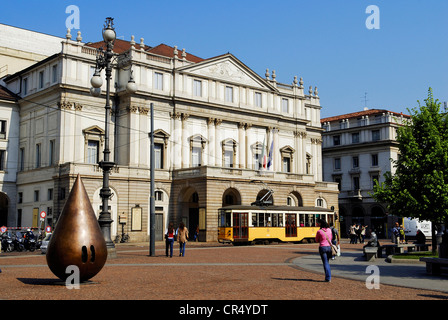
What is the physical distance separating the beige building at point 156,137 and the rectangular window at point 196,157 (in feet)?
0.36

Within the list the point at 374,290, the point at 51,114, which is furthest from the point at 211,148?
the point at 374,290

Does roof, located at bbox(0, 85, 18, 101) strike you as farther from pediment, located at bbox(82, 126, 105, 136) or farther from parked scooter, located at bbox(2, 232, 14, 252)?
parked scooter, located at bbox(2, 232, 14, 252)

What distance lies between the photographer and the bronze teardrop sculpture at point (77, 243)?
14055mm

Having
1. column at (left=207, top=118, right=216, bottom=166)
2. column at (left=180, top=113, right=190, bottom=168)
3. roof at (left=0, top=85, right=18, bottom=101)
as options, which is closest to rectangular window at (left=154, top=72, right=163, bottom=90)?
column at (left=180, top=113, right=190, bottom=168)

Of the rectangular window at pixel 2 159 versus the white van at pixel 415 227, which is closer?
the rectangular window at pixel 2 159

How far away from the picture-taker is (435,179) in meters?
25.0

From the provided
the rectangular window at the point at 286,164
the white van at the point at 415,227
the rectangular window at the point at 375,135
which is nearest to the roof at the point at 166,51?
the rectangular window at the point at 286,164

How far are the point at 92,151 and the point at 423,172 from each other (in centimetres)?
3390

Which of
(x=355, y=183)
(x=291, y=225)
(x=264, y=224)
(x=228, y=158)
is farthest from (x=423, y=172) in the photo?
(x=355, y=183)

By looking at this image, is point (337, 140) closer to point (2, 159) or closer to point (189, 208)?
point (189, 208)

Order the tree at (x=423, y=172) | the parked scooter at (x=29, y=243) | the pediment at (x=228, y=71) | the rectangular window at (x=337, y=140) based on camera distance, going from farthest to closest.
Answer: the rectangular window at (x=337, y=140) < the pediment at (x=228, y=71) < the parked scooter at (x=29, y=243) < the tree at (x=423, y=172)

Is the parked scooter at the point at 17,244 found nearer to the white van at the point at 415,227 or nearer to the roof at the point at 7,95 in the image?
the roof at the point at 7,95

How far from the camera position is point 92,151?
168 feet

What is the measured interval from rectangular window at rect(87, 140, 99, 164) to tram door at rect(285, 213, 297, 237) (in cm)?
1936
